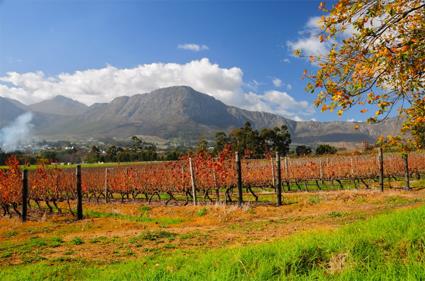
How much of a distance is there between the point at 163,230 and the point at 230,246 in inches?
144

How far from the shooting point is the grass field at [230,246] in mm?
4578

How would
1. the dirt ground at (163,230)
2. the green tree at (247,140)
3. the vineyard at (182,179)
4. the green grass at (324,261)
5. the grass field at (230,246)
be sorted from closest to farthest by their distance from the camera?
the green grass at (324,261)
the grass field at (230,246)
the dirt ground at (163,230)
the vineyard at (182,179)
the green tree at (247,140)

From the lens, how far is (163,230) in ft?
35.8

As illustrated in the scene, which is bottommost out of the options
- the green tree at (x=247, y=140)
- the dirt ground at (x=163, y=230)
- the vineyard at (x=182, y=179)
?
the dirt ground at (x=163, y=230)

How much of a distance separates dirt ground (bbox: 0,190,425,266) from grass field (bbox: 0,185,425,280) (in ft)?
0.10

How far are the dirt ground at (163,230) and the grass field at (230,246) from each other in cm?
3

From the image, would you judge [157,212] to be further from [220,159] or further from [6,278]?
[6,278]

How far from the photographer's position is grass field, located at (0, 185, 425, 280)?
4578 millimetres

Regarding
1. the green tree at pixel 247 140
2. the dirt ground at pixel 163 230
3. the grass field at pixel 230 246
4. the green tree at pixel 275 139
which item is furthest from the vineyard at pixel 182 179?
the green tree at pixel 275 139

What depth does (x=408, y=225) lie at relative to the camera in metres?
5.86

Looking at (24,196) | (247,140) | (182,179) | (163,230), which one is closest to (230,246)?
(163,230)

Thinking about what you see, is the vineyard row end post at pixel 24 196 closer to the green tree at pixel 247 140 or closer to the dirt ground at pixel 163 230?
the dirt ground at pixel 163 230

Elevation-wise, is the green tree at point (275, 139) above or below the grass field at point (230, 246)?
above

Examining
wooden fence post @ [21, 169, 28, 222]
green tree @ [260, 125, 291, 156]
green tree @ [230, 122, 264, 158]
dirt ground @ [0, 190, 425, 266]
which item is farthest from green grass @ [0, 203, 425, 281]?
green tree @ [260, 125, 291, 156]
